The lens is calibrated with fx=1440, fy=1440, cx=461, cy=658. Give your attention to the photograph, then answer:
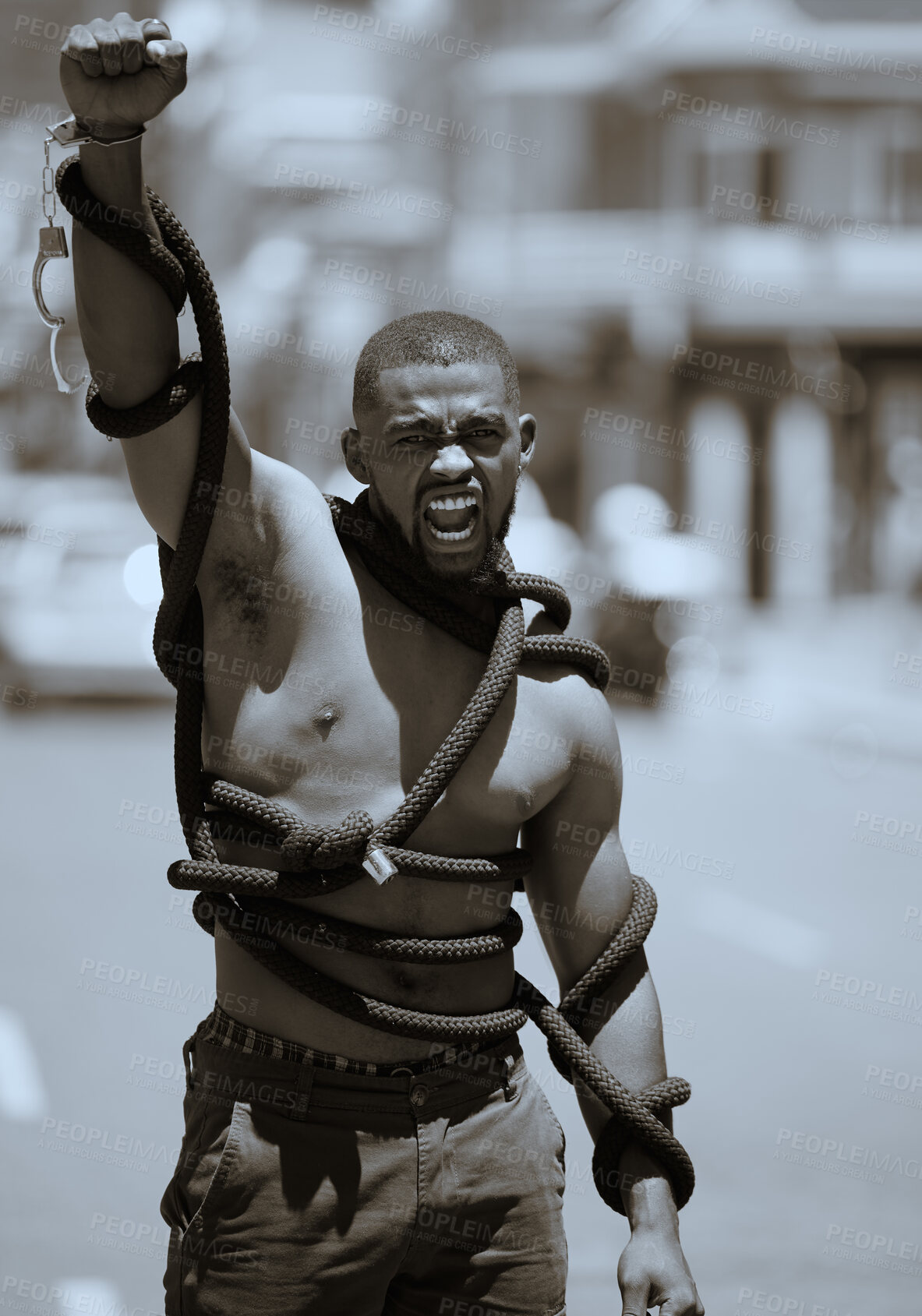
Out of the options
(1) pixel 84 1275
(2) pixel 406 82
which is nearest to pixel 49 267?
(1) pixel 84 1275

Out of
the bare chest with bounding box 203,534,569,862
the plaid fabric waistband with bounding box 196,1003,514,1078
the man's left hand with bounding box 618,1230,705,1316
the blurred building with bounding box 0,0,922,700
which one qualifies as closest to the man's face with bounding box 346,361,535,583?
the bare chest with bounding box 203,534,569,862

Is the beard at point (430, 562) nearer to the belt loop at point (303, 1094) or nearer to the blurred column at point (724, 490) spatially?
the belt loop at point (303, 1094)

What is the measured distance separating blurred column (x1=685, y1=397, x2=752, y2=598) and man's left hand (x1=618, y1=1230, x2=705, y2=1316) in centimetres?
1749

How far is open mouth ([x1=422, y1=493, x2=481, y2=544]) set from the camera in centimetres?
192

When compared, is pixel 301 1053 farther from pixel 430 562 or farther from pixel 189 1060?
pixel 430 562

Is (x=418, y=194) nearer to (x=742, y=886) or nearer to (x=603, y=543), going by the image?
(x=603, y=543)

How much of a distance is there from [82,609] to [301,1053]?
11.6m

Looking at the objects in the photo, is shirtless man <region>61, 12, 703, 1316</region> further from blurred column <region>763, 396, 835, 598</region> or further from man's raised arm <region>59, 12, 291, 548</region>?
blurred column <region>763, 396, 835, 598</region>

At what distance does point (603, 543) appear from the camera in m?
15.1

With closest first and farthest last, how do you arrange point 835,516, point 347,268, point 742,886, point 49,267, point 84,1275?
point 49,267
point 84,1275
point 742,886
point 835,516
point 347,268

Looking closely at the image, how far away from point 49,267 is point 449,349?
0.53 metres

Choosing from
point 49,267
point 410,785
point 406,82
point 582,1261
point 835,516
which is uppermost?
point 406,82

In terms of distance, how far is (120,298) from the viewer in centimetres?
168

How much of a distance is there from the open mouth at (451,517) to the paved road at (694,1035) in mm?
2491
